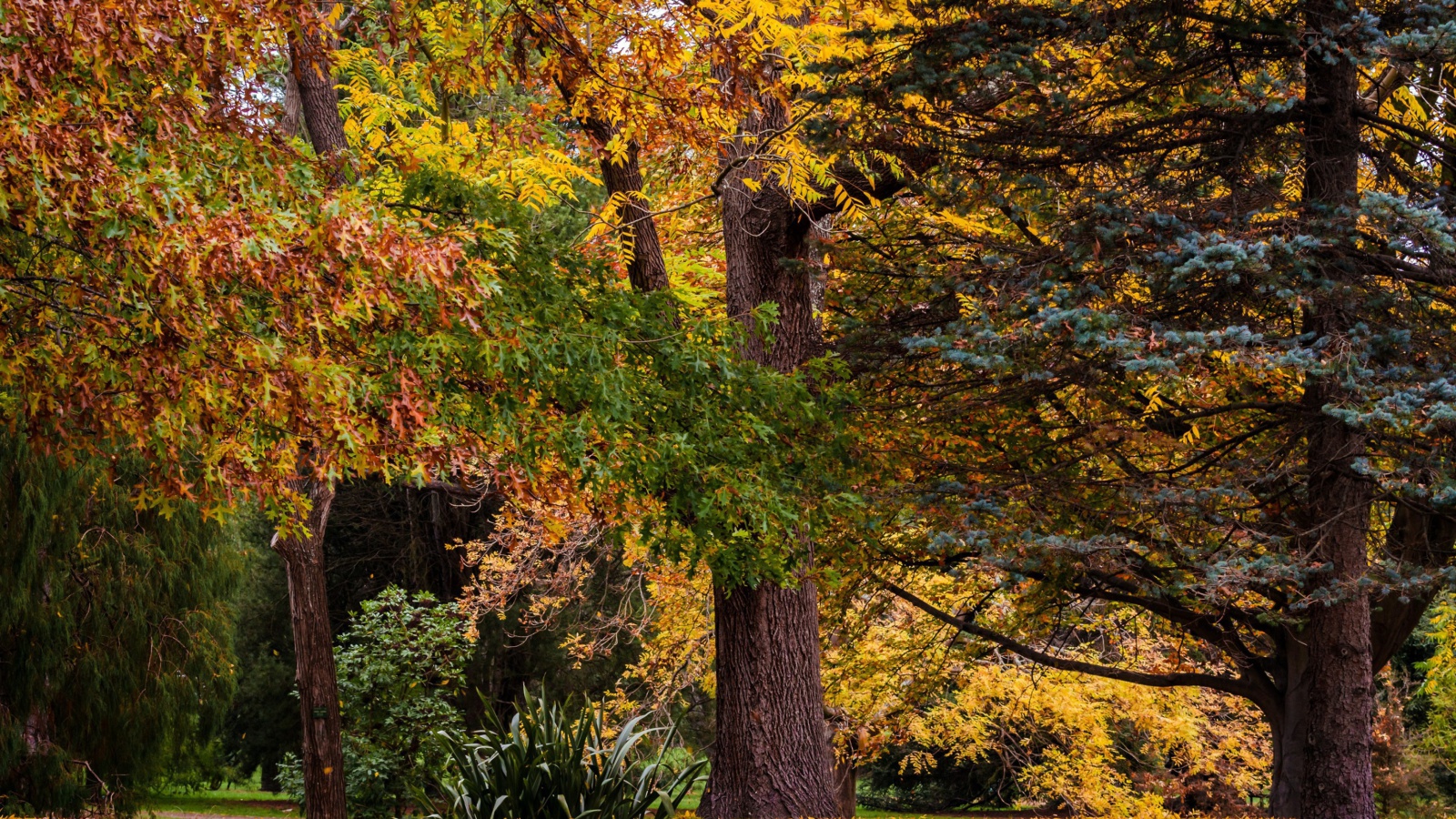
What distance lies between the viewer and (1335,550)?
293 inches

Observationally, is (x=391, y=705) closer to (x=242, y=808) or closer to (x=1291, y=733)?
(x=1291, y=733)

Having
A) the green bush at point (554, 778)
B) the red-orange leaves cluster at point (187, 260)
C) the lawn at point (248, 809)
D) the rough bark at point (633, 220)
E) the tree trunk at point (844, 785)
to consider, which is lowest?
the lawn at point (248, 809)

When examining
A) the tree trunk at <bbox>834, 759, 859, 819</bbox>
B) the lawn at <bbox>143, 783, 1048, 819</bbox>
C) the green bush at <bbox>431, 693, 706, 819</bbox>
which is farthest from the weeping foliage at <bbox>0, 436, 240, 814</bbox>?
the lawn at <bbox>143, 783, 1048, 819</bbox>

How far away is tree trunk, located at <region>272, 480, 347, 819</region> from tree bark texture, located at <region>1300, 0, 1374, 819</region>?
8.65 metres

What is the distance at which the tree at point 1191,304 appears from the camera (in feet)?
21.5

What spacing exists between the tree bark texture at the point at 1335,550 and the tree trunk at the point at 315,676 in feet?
28.4

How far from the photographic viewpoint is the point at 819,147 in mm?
7773

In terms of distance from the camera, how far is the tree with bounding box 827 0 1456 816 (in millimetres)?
6547

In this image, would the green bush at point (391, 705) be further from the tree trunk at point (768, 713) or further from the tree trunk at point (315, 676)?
the tree trunk at point (768, 713)

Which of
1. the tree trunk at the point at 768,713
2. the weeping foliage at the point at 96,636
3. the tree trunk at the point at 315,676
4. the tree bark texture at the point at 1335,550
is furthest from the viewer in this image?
the tree trunk at the point at 315,676

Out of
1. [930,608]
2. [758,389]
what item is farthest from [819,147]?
[930,608]

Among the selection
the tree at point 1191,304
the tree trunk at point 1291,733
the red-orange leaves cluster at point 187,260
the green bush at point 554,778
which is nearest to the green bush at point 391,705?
the green bush at point 554,778

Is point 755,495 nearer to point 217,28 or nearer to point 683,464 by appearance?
point 683,464

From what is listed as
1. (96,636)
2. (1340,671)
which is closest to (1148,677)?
(1340,671)
